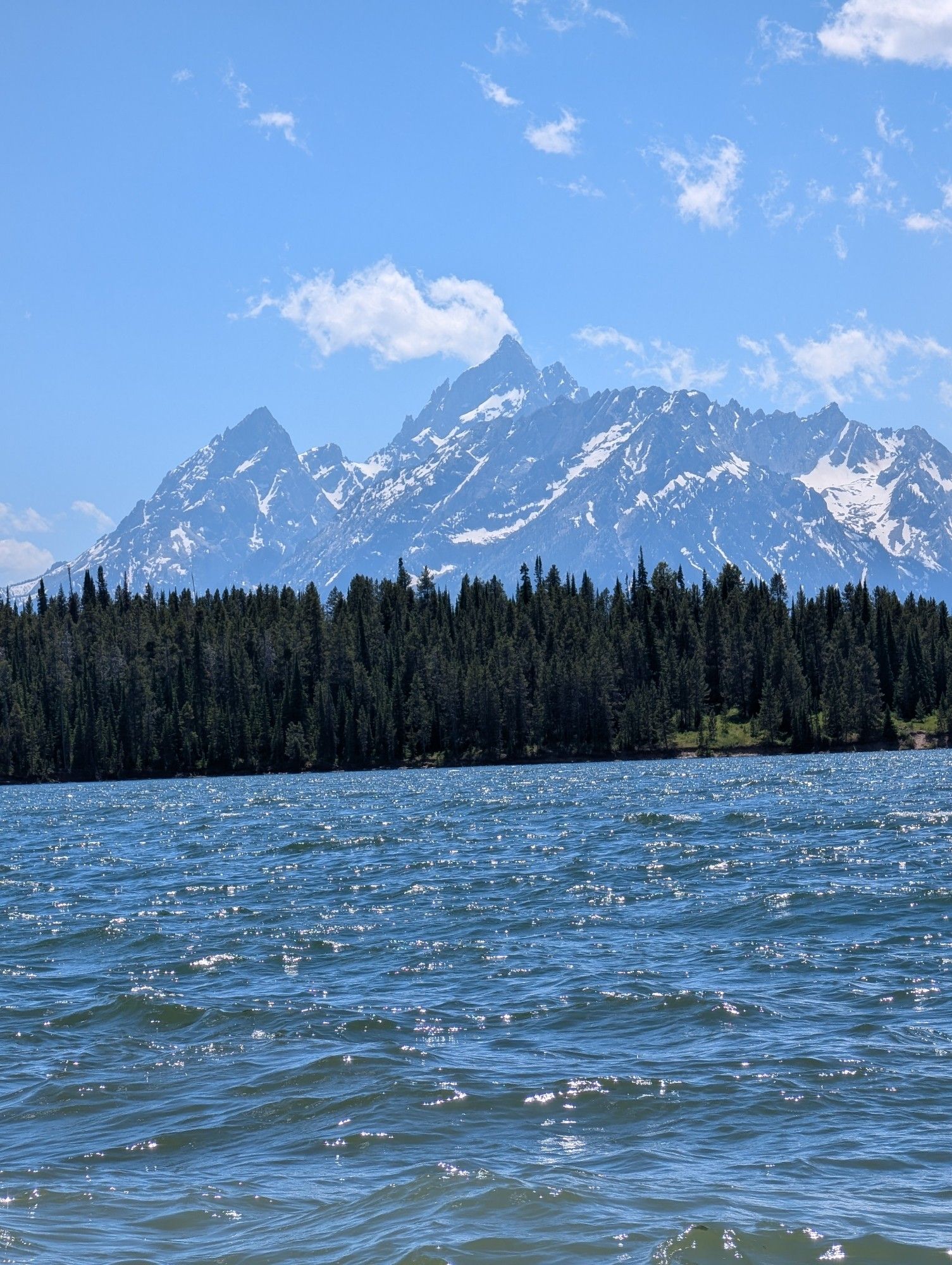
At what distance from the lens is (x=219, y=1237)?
45.8ft

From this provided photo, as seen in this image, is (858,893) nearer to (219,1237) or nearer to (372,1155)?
(372,1155)

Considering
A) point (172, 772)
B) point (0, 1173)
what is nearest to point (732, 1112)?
point (0, 1173)

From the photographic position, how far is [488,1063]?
19.8 metres

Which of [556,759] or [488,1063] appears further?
[556,759]

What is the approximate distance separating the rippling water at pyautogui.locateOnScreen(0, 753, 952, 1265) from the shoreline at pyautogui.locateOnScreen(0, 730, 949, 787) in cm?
13626

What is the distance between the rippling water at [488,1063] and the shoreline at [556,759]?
13626 cm

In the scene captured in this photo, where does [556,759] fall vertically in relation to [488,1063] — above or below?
below

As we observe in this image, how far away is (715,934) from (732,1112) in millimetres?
12480

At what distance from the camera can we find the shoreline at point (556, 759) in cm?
17888

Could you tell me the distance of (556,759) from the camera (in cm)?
→ 18300

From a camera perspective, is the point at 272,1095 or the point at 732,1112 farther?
the point at 272,1095

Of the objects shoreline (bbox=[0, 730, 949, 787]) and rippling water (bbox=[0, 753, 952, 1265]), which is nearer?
rippling water (bbox=[0, 753, 952, 1265])

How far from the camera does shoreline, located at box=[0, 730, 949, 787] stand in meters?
179

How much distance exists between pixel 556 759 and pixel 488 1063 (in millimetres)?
163992
